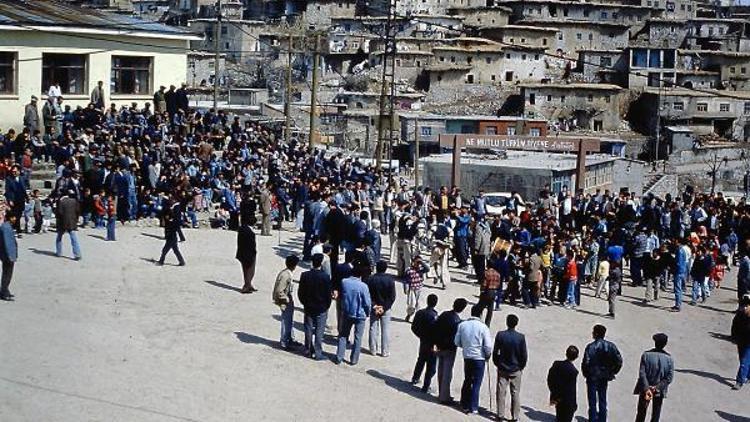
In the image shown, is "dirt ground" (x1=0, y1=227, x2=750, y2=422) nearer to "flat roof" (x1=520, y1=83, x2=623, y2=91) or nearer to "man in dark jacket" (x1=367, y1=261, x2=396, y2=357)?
"man in dark jacket" (x1=367, y1=261, x2=396, y2=357)

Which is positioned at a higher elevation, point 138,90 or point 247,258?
point 138,90

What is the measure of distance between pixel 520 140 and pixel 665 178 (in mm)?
36936

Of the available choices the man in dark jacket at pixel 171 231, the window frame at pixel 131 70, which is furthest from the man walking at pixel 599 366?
the window frame at pixel 131 70

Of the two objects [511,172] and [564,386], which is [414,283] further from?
[511,172]

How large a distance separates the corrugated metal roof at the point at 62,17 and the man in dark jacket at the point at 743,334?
2142cm

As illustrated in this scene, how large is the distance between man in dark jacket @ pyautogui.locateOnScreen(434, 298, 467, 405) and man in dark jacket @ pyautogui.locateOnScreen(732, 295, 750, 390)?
481 centimetres

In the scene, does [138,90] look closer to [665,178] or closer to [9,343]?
[9,343]

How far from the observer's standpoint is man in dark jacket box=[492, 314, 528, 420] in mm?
12922

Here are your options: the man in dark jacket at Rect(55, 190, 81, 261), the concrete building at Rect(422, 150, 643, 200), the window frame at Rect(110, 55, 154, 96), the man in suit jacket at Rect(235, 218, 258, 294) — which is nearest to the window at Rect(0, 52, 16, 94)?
the window frame at Rect(110, 55, 154, 96)

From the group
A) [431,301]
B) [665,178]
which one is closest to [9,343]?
[431,301]

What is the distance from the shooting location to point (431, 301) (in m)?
13.8

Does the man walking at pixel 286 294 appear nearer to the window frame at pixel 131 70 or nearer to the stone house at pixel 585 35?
the window frame at pixel 131 70

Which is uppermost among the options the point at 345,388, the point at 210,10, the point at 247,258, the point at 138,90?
the point at 210,10

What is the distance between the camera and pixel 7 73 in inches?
1171
